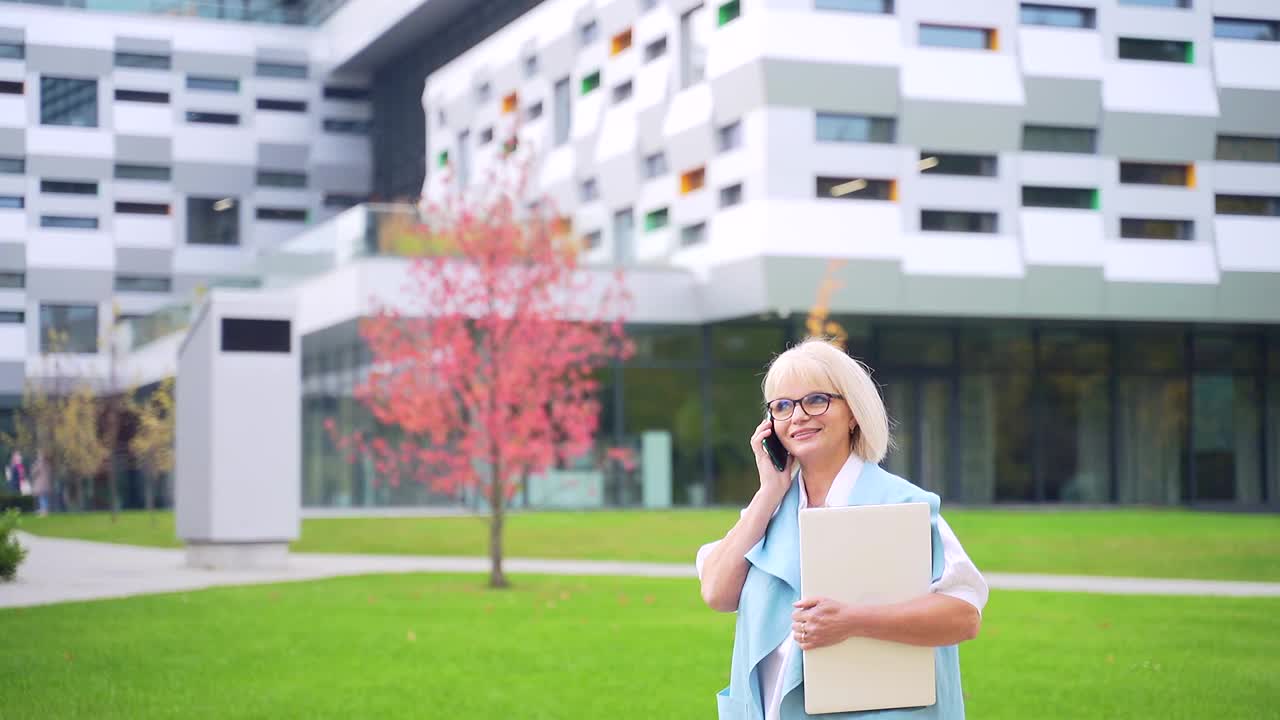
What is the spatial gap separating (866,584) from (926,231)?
112 feet

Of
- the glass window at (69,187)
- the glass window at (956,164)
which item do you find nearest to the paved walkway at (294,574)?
the glass window at (956,164)

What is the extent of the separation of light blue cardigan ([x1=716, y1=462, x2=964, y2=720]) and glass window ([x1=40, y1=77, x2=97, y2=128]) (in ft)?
198

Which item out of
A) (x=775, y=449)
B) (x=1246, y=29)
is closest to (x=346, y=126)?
(x=1246, y=29)

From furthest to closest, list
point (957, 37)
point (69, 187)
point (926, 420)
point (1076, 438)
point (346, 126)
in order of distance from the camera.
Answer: point (346, 126)
point (69, 187)
point (1076, 438)
point (926, 420)
point (957, 37)

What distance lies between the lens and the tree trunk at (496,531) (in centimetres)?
1827

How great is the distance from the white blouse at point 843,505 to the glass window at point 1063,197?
35.5 metres

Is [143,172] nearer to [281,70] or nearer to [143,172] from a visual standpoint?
[143,172]

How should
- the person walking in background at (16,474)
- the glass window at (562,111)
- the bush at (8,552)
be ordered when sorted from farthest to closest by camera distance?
the person walking in background at (16,474) < the glass window at (562,111) < the bush at (8,552)

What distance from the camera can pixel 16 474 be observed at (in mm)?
53750

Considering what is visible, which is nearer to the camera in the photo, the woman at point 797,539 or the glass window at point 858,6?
the woman at point 797,539

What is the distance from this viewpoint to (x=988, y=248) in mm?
37562

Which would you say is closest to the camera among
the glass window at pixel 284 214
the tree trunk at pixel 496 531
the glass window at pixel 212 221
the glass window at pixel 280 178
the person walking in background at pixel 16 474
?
the tree trunk at pixel 496 531

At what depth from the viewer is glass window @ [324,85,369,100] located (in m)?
65.8

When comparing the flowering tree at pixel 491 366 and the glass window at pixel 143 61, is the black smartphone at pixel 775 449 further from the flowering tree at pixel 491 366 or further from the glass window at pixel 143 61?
the glass window at pixel 143 61
